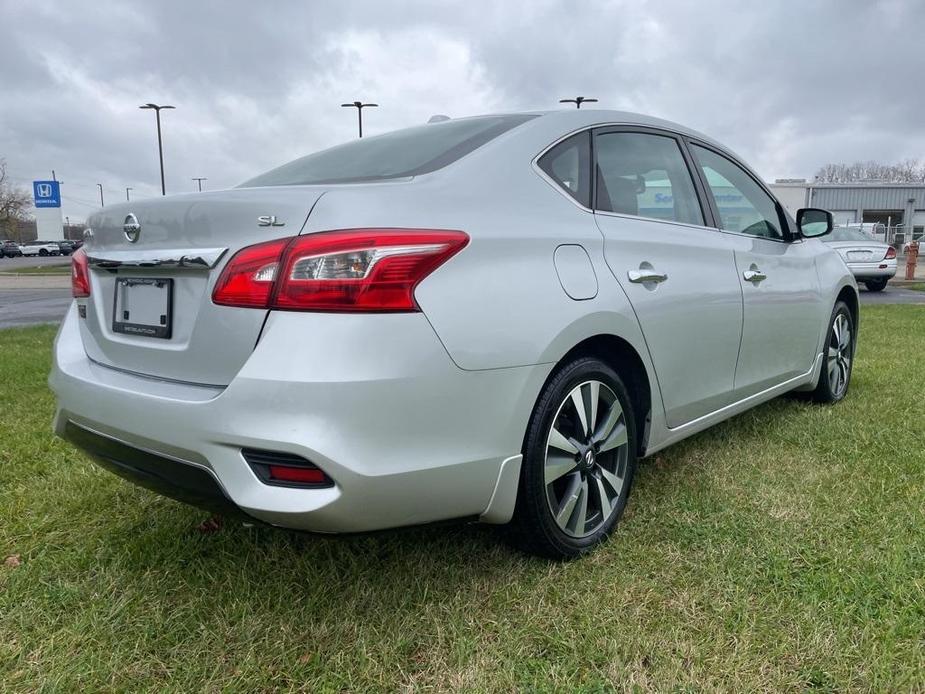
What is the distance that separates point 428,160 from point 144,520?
1.80m

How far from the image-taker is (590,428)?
2.41 metres

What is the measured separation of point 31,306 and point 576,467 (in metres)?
13.4

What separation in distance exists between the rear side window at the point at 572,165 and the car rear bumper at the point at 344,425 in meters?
0.78

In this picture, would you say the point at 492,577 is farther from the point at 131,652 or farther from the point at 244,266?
the point at 244,266

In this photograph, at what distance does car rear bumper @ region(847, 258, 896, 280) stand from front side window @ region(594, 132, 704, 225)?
1392cm

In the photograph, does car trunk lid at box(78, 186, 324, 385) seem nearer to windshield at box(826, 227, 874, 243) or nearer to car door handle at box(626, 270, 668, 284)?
car door handle at box(626, 270, 668, 284)

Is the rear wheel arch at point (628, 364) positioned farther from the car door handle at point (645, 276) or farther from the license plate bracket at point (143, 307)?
the license plate bracket at point (143, 307)

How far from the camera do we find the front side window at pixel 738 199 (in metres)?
3.38

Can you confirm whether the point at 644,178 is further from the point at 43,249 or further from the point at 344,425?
the point at 43,249

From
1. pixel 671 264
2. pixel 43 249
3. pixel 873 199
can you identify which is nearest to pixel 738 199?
pixel 671 264

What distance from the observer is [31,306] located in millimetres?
13000

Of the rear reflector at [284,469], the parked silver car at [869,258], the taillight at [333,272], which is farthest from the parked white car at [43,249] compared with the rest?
the rear reflector at [284,469]

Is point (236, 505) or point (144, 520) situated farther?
point (144, 520)

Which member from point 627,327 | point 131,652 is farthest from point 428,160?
point 131,652
